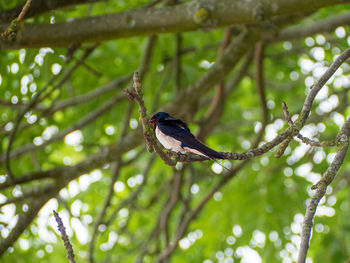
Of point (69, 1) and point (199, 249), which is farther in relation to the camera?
point (199, 249)

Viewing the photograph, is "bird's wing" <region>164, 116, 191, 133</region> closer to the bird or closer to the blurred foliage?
the bird

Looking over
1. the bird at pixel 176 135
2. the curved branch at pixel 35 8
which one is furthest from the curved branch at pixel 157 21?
the bird at pixel 176 135

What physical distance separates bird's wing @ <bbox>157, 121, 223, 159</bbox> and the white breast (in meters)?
0.06

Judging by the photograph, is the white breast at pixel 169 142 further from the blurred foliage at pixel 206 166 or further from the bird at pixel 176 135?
the blurred foliage at pixel 206 166

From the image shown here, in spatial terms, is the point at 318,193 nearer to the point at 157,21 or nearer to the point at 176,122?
the point at 176,122

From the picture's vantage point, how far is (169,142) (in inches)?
173

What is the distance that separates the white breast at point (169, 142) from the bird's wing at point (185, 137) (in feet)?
0.20

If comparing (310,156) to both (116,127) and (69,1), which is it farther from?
(69,1)

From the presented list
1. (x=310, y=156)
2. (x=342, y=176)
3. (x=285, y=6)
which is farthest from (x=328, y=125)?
(x=285, y=6)

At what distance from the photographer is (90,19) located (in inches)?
189

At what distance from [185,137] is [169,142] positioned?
461 millimetres

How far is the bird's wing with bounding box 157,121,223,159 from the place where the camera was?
11.2 feet

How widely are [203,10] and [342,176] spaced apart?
5154 millimetres

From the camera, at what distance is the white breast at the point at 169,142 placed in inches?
169
